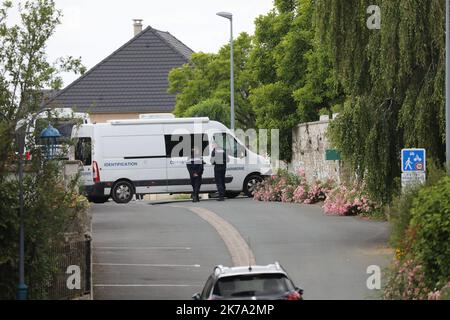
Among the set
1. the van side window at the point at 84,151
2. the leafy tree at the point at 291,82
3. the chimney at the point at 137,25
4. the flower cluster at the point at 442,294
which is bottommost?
the flower cluster at the point at 442,294

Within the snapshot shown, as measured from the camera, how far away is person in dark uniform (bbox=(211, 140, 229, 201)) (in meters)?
39.2

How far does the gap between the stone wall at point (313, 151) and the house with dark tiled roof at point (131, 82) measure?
36.1m

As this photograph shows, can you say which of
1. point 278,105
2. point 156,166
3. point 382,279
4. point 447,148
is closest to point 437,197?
point 382,279

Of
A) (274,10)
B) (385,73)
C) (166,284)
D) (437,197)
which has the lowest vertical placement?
(166,284)

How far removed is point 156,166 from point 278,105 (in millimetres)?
7565

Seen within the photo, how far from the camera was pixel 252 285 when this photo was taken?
1579cm

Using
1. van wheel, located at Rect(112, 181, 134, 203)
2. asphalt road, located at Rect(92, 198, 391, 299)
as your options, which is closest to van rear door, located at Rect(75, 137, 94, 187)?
van wheel, located at Rect(112, 181, 134, 203)

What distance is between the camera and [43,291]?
2120 cm

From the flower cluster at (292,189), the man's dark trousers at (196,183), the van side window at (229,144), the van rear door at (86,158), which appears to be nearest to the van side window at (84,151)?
the van rear door at (86,158)

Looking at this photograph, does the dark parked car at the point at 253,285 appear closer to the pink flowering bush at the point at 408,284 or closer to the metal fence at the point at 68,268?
the pink flowering bush at the point at 408,284

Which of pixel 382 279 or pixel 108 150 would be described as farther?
pixel 108 150

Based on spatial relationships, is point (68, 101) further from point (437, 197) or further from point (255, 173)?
point (437, 197)

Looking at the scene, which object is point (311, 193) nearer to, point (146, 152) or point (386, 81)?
point (146, 152)

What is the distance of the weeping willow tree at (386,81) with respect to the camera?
26500 mm
